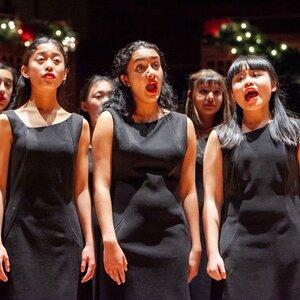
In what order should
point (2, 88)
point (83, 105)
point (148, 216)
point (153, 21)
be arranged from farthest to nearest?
point (153, 21), point (83, 105), point (2, 88), point (148, 216)

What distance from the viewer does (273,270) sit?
2951 mm

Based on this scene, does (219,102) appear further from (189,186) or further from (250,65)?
(189,186)

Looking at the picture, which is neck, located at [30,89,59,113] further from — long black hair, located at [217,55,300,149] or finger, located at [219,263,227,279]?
finger, located at [219,263,227,279]

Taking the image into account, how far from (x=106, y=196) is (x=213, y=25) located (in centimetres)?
503

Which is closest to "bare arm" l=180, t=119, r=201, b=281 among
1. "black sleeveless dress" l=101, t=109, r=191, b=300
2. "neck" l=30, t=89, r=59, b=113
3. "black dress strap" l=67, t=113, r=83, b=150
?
"black sleeveless dress" l=101, t=109, r=191, b=300

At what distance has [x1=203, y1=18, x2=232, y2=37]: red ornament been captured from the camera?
23.8ft

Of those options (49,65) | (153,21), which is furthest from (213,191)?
(153,21)

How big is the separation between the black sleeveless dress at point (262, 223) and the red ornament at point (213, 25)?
13.6 ft

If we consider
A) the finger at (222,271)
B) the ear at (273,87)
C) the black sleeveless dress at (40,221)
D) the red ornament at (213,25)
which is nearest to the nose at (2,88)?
the black sleeveless dress at (40,221)

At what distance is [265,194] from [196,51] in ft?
16.3

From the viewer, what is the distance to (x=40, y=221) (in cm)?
290

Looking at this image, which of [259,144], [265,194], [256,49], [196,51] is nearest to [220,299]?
[265,194]

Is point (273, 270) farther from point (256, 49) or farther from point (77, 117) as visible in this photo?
point (256, 49)

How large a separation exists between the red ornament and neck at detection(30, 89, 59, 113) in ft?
13.7
